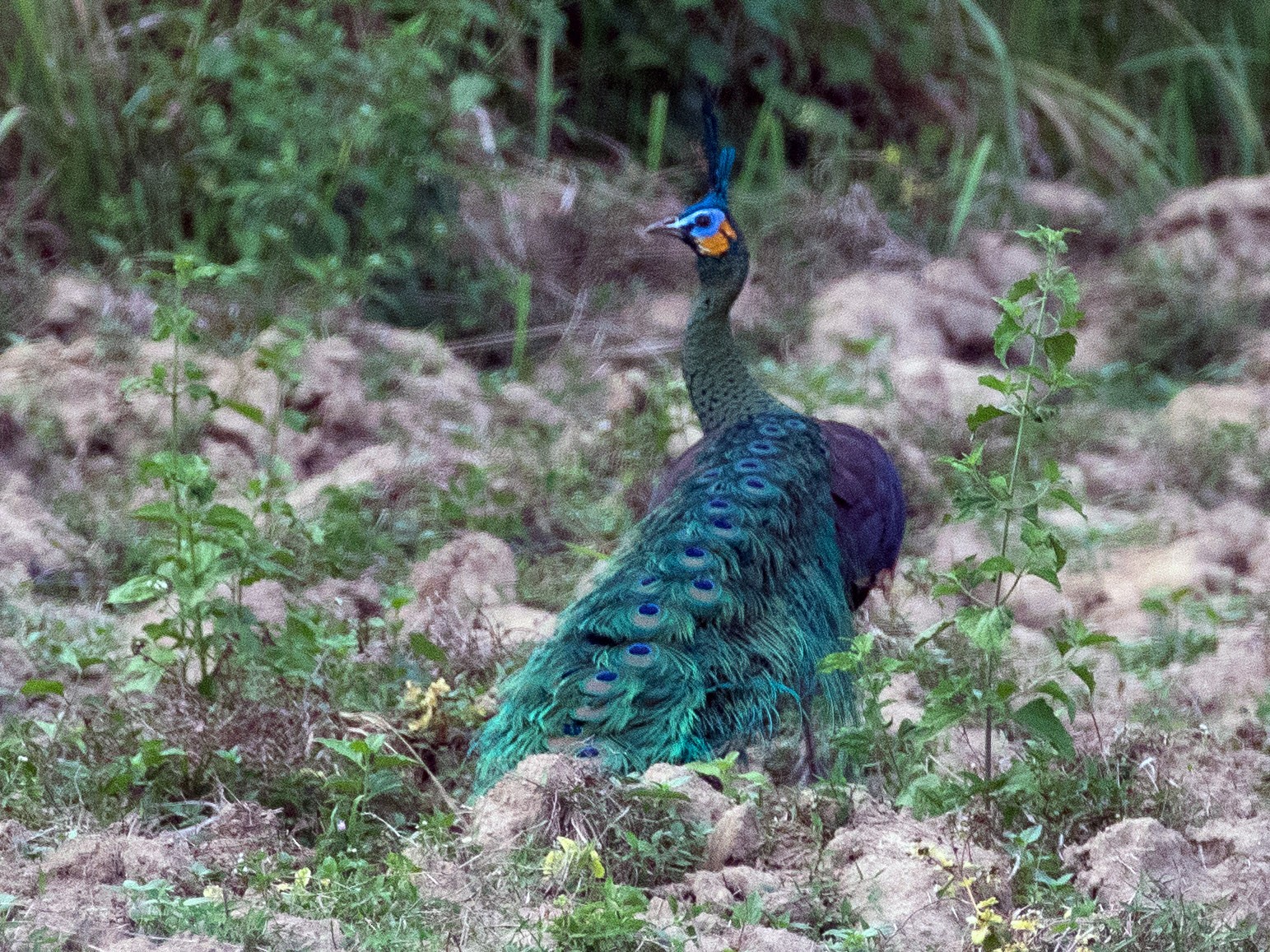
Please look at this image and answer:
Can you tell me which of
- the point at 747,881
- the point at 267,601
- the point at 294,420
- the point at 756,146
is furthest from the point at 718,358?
the point at 756,146

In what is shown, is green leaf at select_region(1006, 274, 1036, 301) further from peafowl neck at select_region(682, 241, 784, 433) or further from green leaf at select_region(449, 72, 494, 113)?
green leaf at select_region(449, 72, 494, 113)

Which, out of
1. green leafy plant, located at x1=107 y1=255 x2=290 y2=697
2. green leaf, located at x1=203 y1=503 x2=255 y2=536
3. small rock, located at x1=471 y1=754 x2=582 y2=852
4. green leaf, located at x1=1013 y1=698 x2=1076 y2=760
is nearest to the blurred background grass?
green leafy plant, located at x1=107 y1=255 x2=290 y2=697

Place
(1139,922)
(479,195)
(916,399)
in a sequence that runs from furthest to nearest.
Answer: (479,195), (916,399), (1139,922)

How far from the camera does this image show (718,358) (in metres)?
4.61

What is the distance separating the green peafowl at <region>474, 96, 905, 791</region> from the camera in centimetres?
308

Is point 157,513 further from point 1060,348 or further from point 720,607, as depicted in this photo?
point 1060,348

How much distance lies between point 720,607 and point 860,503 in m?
0.87

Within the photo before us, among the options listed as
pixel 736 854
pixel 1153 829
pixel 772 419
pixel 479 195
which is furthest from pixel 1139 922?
pixel 479 195

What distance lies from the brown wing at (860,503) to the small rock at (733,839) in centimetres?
116

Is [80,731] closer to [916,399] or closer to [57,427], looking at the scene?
[57,427]

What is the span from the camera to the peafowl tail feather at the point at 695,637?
3072 millimetres

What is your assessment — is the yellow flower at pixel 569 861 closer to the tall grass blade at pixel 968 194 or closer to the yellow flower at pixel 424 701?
the yellow flower at pixel 424 701

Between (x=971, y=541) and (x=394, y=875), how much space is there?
2703 mm

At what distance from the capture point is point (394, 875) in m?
2.72
